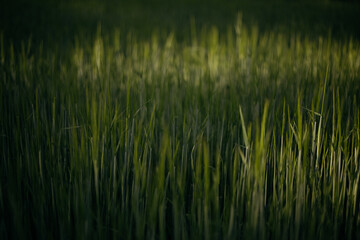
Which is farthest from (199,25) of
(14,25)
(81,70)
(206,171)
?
(206,171)

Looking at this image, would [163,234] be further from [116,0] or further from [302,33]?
[116,0]

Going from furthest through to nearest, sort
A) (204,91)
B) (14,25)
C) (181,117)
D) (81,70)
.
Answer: (14,25), (81,70), (204,91), (181,117)

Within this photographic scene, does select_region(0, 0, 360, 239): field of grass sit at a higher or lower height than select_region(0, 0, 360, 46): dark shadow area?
lower

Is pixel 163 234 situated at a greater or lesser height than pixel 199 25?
lesser

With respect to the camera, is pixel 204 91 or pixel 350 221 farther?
pixel 204 91

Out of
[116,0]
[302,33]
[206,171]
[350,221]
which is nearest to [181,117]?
[206,171]

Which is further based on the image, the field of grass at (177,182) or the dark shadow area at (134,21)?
the dark shadow area at (134,21)

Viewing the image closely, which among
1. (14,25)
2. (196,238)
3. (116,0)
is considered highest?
(116,0)

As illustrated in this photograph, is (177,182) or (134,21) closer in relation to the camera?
(177,182)

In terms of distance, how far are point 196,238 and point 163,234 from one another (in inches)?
2.6

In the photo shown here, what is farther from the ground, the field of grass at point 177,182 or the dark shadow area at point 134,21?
the dark shadow area at point 134,21

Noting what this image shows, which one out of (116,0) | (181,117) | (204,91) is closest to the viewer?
(181,117)

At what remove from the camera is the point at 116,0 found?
4.97 metres

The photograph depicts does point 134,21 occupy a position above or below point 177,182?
above
